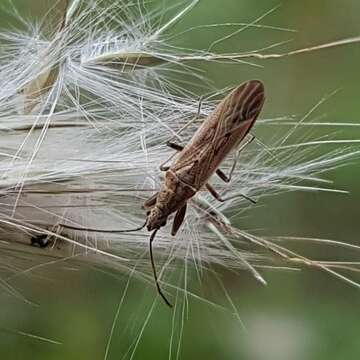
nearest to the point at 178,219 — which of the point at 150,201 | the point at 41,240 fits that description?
the point at 150,201

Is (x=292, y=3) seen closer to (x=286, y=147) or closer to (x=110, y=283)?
(x=110, y=283)

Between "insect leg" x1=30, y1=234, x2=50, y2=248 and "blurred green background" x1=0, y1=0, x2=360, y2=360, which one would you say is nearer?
"insect leg" x1=30, y1=234, x2=50, y2=248

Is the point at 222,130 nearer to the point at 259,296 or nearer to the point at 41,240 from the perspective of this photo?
the point at 41,240

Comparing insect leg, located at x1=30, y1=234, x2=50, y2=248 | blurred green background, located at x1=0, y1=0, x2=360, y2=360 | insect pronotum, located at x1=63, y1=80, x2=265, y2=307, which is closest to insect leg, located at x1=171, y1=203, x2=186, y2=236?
insect pronotum, located at x1=63, y1=80, x2=265, y2=307

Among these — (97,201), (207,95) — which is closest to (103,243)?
(97,201)

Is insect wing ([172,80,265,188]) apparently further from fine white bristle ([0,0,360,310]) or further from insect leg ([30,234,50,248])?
insect leg ([30,234,50,248])

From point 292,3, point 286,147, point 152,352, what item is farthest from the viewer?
point 292,3
